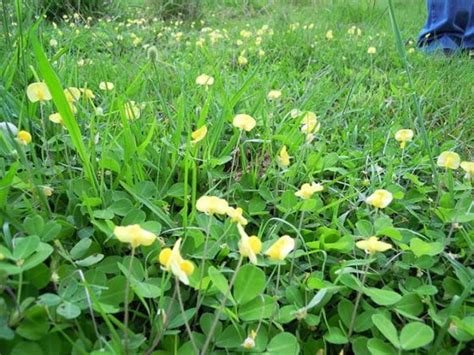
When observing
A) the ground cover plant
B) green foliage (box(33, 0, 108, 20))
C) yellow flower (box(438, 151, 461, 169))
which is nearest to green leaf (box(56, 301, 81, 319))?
the ground cover plant

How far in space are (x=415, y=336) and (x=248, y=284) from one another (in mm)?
273

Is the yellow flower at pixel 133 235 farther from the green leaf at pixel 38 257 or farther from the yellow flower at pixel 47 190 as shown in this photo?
the yellow flower at pixel 47 190

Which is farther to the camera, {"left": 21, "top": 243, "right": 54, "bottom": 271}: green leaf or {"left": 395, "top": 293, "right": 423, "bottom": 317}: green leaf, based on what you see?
{"left": 395, "top": 293, "right": 423, "bottom": 317}: green leaf

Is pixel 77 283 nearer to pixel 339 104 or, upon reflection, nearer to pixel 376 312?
pixel 376 312

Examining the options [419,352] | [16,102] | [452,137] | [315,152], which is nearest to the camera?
[419,352]

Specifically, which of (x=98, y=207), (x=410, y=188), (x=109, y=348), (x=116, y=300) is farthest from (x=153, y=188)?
(x=410, y=188)

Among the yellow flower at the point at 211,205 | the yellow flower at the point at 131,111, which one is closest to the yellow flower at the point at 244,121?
the yellow flower at the point at 131,111

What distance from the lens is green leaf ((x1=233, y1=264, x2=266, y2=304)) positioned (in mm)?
765

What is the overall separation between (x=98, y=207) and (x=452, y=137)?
49.6 inches

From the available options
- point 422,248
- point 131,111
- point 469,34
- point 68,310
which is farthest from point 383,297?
point 469,34

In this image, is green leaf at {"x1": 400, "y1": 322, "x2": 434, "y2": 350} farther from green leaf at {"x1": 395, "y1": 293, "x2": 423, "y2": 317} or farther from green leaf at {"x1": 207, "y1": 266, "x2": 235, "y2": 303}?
green leaf at {"x1": 207, "y1": 266, "x2": 235, "y2": 303}

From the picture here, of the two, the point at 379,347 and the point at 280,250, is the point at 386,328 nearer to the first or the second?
the point at 379,347

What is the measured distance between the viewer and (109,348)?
2.10 ft

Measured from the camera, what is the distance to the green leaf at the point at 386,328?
742mm
